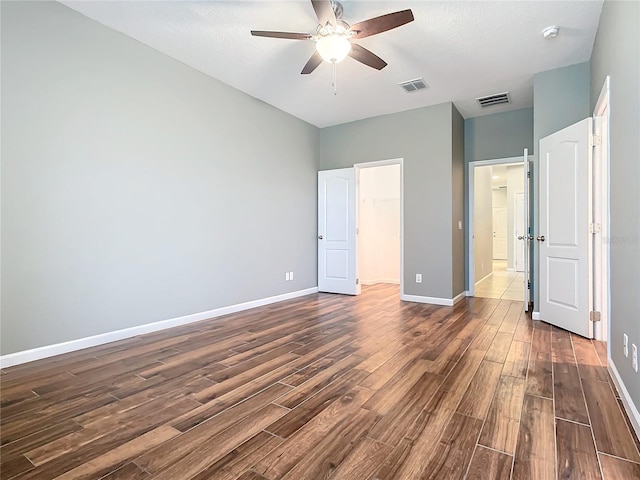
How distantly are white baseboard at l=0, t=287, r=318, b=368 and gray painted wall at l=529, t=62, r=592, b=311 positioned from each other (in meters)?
3.79

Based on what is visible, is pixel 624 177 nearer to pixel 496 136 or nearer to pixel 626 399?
pixel 626 399

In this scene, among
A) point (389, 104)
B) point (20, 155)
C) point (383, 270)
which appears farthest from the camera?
point (383, 270)

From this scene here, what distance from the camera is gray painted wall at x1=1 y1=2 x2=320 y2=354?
8.36 ft

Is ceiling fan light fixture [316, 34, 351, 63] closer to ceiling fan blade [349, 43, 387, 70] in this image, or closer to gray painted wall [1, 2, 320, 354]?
ceiling fan blade [349, 43, 387, 70]

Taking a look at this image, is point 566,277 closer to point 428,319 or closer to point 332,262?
point 428,319

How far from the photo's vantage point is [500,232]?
37.0 ft

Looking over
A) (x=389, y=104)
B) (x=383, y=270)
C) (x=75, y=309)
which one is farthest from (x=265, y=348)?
(x=383, y=270)

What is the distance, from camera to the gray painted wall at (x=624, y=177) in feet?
5.74

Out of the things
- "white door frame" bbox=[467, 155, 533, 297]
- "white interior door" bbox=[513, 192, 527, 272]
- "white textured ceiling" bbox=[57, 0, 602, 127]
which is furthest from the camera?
"white interior door" bbox=[513, 192, 527, 272]

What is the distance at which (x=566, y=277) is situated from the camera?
11.3 feet

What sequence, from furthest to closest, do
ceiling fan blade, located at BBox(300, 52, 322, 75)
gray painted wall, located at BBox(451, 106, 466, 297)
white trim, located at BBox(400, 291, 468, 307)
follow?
gray painted wall, located at BBox(451, 106, 466, 297), white trim, located at BBox(400, 291, 468, 307), ceiling fan blade, located at BBox(300, 52, 322, 75)

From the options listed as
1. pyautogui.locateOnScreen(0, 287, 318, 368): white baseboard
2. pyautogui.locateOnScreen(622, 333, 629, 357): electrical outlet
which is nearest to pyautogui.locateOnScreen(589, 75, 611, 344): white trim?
pyautogui.locateOnScreen(622, 333, 629, 357): electrical outlet

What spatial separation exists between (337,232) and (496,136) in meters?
2.96

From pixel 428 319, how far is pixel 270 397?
2.48 metres
